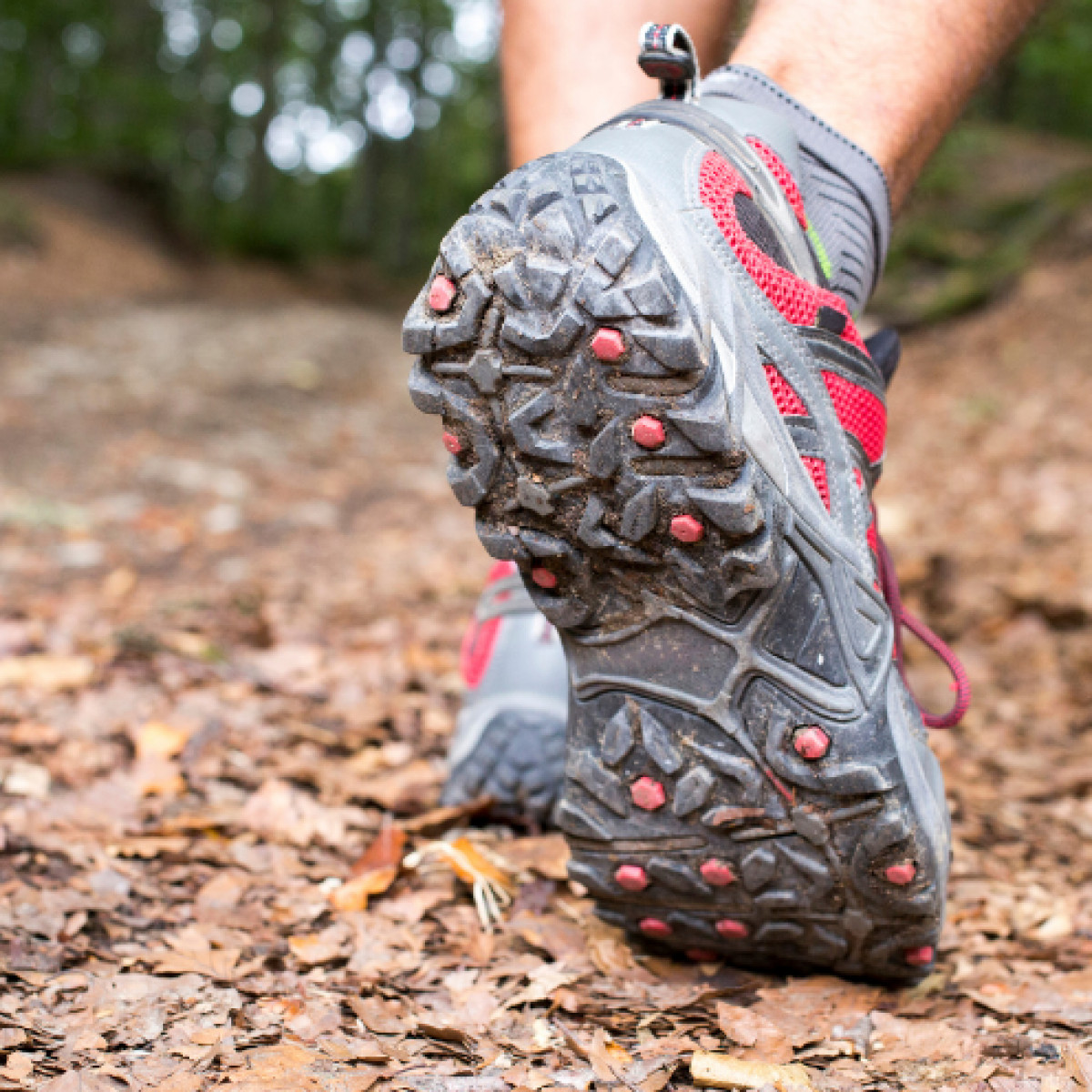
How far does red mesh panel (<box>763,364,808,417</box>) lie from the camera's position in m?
1.16

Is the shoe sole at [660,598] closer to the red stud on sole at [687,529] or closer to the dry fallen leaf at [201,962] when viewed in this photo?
the red stud on sole at [687,529]

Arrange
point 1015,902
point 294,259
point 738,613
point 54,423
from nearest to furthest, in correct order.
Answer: point 738,613
point 1015,902
point 54,423
point 294,259

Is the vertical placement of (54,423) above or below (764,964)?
below

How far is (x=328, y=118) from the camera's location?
90.3 feet

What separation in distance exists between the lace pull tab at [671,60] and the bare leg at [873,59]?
0.50ft

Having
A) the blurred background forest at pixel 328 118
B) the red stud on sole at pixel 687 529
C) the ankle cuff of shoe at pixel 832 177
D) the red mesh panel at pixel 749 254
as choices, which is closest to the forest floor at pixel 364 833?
the red stud on sole at pixel 687 529

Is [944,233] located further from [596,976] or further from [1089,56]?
[596,976]

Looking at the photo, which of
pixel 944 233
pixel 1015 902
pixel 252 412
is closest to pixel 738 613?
pixel 1015 902

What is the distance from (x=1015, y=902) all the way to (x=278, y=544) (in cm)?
316

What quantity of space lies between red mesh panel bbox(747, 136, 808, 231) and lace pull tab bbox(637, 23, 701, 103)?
0.37 ft

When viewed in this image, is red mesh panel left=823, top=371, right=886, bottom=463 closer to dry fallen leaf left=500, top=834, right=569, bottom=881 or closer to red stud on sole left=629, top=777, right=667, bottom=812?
red stud on sole left=629, top=777, right=667, bottom=812

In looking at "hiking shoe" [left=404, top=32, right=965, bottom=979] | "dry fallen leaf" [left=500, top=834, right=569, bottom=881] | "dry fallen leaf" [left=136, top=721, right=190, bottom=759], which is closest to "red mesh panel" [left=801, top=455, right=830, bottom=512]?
"hiking shoe" [left=404, top=32, right=965, bottom=979]

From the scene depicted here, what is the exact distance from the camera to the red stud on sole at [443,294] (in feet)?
3.55

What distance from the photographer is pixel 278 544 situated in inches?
163
